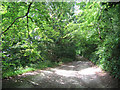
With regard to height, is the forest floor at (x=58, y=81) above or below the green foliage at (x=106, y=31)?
below

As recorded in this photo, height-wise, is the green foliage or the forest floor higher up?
the green foliage

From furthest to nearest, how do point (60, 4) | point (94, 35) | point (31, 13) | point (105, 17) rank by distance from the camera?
1. point (94, 35)
2. point (105, 17)
3. point (60, 4)
4. point (31, 13)

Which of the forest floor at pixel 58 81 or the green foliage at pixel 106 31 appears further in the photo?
the green foliage at pixel 106 31

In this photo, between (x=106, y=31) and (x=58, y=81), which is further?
(x=106, y=31)

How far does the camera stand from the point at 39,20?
3.62 metres

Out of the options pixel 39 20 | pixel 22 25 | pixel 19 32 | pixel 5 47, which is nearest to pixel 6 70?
pixel 5 47

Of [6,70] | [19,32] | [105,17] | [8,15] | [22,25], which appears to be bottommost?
[6,70]

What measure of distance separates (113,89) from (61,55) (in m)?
9.20

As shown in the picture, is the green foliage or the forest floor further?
the green foliage

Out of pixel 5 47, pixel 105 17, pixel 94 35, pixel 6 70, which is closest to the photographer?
pixel 6 70

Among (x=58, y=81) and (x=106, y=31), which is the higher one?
(x=106, y=31)

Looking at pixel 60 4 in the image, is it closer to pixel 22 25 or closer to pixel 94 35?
pixel 22 25

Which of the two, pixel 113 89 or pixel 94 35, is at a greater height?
pixel 94 35

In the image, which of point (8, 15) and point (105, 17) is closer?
point (8, 15)
